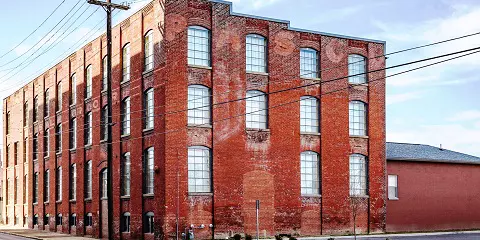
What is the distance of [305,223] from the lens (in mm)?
39688

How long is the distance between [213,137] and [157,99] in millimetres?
3502

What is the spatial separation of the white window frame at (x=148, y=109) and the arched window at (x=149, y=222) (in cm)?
456

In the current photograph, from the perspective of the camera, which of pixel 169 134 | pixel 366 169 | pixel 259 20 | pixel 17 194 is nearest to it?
pixel 169 134

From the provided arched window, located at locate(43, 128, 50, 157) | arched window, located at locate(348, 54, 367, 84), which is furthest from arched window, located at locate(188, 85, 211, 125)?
arched window, located at locate(43, 128, 50, 157)

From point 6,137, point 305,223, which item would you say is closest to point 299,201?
point 305,223

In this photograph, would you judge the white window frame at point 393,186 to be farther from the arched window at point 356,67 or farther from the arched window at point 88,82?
the arched window at point 88,82

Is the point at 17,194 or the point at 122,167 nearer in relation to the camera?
the point at 122,167

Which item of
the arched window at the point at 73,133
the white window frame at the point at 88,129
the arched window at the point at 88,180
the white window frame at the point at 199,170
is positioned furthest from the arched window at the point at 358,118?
the arched window at the point at 73,133

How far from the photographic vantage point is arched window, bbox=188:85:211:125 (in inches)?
1433

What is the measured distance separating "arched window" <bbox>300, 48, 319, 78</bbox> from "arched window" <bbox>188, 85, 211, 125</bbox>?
6463mm

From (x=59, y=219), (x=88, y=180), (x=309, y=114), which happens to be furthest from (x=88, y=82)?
(x=309, y=114)

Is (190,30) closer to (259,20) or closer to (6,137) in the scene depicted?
(259,20)

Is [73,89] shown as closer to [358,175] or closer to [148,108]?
[148,108]

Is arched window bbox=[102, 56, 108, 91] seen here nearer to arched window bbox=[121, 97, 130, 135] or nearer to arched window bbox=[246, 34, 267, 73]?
arched window bbox=[121, 97, 130, 135]
